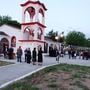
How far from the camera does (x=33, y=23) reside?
1625 inches

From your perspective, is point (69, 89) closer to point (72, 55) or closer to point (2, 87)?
point (2, 87)

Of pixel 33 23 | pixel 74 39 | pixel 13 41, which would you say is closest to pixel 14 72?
pixel 33 23

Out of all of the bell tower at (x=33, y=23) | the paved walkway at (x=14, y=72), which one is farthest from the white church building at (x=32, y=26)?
the paved walkway at (x=14, y=72)

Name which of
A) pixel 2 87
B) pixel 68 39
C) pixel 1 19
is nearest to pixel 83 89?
pixel 2 87

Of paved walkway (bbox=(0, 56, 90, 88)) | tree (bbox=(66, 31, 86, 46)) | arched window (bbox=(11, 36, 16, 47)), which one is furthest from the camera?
tree (bbox=(66, 31, 86, 46))

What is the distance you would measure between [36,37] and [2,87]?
2814 centimetres

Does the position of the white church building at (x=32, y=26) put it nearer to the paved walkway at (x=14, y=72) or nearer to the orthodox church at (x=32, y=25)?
the orthodox church at (x=32, y=25)

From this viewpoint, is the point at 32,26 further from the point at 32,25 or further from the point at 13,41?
the point at 13,41

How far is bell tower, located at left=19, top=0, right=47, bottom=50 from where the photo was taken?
40.9 metres

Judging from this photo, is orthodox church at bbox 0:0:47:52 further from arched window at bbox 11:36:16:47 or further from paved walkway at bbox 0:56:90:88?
paved walkway at bbox 0:56:90:88

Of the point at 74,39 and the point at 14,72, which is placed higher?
the point at 74,39

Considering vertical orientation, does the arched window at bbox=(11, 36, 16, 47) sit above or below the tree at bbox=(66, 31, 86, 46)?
below

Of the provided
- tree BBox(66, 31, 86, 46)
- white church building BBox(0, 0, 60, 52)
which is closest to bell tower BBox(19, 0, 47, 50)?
white church building BBox(0, 0, 60, 52)

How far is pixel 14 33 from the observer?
53.2 m
